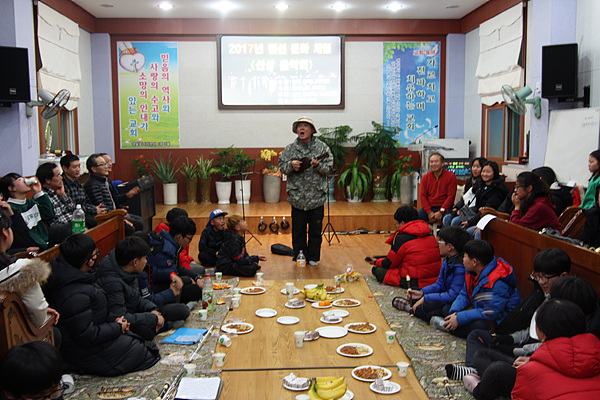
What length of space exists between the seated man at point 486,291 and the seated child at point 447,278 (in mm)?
330

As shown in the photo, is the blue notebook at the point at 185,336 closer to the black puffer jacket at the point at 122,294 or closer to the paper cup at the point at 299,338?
the black puffer jacket at the point at 122,294

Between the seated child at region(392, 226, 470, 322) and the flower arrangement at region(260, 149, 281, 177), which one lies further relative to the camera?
the flower arrangement at region(260, 149, 281, 177)

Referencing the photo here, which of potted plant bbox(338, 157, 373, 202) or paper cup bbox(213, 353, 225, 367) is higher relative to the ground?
potted plant bbox(338, 157, 373, 202)

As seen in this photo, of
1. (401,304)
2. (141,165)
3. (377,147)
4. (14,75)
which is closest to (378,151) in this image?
(377,147)

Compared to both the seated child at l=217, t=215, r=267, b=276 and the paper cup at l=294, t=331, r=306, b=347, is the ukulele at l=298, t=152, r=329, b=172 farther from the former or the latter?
the paper cup at l=294, t=331, r=306, b=347

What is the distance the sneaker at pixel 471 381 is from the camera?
2995mm

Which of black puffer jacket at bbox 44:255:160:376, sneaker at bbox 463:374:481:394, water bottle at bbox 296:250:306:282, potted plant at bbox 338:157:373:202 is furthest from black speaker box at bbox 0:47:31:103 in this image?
sneaker at bbox 463:374:481:394

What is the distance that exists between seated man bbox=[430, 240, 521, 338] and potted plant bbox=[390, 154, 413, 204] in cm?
610

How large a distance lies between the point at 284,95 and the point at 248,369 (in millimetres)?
7319

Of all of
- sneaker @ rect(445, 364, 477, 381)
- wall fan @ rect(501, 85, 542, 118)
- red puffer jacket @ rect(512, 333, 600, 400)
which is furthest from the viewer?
wall fan @ rect(501, 85, 542, 118)

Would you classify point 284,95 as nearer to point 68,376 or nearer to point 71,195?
point 71,195

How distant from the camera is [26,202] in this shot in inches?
171

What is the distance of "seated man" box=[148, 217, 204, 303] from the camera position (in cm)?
449

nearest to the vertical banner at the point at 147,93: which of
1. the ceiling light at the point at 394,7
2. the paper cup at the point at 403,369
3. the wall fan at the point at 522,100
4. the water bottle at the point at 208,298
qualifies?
the ceiling light at the point at 394,7
